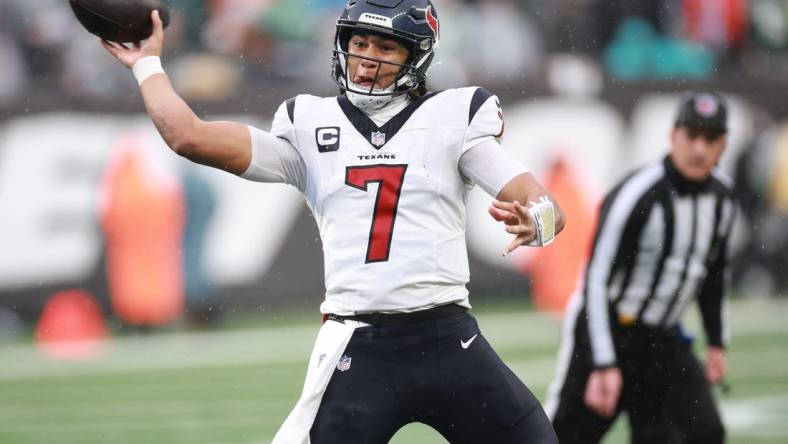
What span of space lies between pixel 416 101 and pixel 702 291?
234 centimetres

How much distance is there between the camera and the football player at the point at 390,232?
412 cm

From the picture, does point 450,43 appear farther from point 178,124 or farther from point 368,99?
point 178,124

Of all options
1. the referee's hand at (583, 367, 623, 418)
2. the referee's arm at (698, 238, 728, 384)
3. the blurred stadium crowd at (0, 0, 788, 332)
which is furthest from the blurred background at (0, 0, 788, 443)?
the referee's hand at (583, 367, 623, 418)

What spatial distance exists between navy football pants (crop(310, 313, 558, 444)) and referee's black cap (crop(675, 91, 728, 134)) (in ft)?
7.35


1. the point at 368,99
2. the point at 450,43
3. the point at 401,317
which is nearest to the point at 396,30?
the point at 368,99

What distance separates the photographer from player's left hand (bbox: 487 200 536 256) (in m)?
3.95

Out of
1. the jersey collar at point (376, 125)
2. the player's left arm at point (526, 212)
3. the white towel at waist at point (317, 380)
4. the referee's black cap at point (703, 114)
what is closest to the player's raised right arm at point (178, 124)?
the jersey collar at point (376, 125)

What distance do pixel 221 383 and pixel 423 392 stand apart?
18.8ft

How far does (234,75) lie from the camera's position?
13078 mm

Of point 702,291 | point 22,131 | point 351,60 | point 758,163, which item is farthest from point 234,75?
point 351,60

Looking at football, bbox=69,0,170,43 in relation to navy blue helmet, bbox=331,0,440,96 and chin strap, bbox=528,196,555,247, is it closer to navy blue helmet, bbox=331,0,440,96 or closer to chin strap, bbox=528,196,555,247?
navy blue helmet, bbox=331,0,440,96

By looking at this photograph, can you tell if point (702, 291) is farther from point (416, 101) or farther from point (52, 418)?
point (52, 418)

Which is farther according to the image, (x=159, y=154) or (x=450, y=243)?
(x=159, y=154)

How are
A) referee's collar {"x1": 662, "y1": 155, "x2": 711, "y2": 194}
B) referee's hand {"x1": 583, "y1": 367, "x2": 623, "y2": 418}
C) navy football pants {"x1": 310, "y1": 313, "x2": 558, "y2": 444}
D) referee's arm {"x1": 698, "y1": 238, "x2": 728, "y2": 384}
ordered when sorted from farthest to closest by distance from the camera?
referee's arm {"x1": 698, "y1": 238, "x2": 728, "y2": 384}
referee's collar {"x1": 662, "y1": 155, "x2": 711, "y2": 194}
referee's hand {"x1": 583, "y1": 367, "x2": 623, "y2": 418}
navy football pants {"x1": 310, "y1": 313, "x2": 558, "y2": 444}
